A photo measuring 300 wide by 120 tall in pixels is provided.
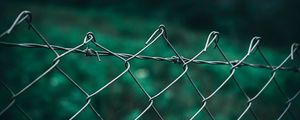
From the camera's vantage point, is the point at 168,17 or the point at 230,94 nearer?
the point at 230,94

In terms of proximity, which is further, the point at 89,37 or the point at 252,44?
the point at 252,44

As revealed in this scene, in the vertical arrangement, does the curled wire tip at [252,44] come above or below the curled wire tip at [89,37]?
below

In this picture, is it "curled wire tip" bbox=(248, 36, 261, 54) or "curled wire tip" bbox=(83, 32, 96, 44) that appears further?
"curled wire tip" bbox=(248, 36, 261, 54)

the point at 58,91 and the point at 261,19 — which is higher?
the point at 58,91

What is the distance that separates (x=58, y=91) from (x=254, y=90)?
2298mm

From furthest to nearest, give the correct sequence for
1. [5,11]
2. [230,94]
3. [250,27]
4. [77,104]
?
1. [250,27]
2. [5,11]
3. [230,94]
4. [77,104]

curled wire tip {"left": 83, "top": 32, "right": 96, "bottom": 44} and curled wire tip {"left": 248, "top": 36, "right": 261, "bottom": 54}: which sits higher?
curled wire tip {"left": 83, "top": 32, "right": 96, "bottom": 44}

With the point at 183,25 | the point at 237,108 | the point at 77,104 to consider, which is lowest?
the point at 237,108

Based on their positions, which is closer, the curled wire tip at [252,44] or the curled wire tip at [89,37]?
the curled wire tip at [89,37]

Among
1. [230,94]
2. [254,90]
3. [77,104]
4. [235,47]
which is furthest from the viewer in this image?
[235,47]

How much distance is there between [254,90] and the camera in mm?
3717

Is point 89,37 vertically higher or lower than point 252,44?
higher

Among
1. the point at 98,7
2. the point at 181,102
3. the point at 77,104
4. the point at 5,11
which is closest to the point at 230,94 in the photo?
the point at 181,102

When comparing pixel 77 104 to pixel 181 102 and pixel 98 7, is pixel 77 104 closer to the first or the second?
pixel 181 102
